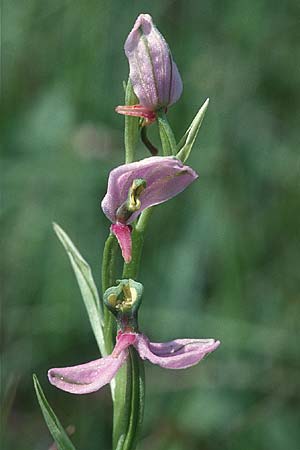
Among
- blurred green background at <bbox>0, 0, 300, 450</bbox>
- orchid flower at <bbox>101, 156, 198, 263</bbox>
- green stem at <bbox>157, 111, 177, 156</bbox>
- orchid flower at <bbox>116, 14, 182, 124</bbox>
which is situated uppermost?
orchid flower at <bbox>116, 14, 182, 124</bbox>

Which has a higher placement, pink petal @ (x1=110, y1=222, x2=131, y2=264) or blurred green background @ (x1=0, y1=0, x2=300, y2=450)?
pink petal @ (x1=110, y1=222, x2=131, y2=264)

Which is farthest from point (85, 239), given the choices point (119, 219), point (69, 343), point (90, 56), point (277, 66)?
point (119, 219)

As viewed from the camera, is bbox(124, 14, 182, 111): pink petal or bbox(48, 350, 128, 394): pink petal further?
bbox(124, 14, 182, 111): pink petal

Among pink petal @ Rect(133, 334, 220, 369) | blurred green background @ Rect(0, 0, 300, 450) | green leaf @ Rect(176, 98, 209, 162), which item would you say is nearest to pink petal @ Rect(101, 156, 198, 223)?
green leaf @ Rect(176, 98, 209, 162)

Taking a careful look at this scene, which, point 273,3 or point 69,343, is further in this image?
point 273,3

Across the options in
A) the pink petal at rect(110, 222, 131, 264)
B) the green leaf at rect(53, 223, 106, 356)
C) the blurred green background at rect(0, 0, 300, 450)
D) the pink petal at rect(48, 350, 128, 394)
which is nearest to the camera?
the pink petal at rect(48, 350, 128, 394)

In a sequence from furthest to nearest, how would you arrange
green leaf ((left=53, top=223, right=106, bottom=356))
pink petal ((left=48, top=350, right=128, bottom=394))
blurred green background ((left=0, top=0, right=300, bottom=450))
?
blurred green background ((left=0, top=0, right=300, bottom=450))
green leaf ((left=53, top=223, right=106, bottom=356))
pink petal ((left=48, top=350, right=128, bottom=394))

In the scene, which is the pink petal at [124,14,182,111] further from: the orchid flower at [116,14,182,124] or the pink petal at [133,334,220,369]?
the pink petal at [133,334,220,369]

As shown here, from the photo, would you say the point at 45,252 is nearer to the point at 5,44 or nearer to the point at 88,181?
the point at 88,181
